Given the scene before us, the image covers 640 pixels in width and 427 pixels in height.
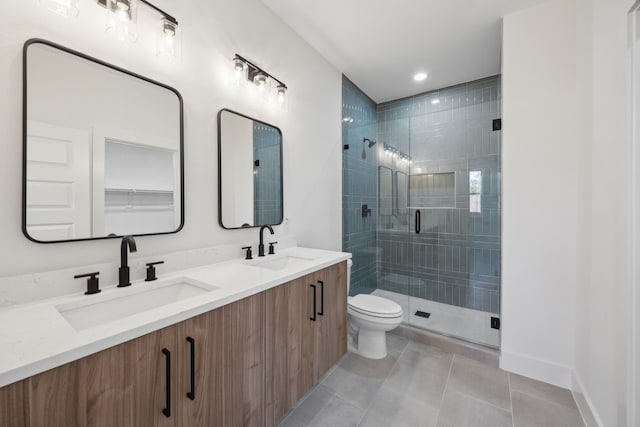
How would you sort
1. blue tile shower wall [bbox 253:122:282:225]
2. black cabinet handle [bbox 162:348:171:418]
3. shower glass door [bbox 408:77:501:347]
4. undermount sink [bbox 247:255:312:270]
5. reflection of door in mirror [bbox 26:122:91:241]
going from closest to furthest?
black cabinet handle [bbox 162:348:171:418]
reflection of door in mirror [bbox 26:122:91:241]
undermount sink [bbox 247:255:312:270]
blue tile shower wall [bbox 253:122:282:225]
shower glass door [bbox 408:77:501:347]

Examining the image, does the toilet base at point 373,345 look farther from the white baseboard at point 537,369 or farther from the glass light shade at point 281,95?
the glass light shade at point 281,95

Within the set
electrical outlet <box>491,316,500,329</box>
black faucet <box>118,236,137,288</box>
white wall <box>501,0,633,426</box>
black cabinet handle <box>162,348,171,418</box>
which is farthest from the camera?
electrical outlet <box>491,316,500,329</box>

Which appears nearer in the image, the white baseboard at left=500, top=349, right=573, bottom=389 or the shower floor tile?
the white baseboard at left=500, top=349, right=573, bottom=389

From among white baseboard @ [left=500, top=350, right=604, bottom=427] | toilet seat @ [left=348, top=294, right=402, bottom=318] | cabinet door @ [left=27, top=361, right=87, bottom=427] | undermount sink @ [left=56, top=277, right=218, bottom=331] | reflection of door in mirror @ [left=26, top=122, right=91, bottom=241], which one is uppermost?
reflection of door in mirror @ [left=26, top=122, right=91, bottom=241]

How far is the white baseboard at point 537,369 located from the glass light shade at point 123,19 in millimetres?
2995

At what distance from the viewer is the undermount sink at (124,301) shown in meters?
0.99

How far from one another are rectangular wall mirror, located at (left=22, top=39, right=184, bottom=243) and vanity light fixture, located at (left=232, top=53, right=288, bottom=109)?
0.49 metres

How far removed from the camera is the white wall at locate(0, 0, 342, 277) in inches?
37.9

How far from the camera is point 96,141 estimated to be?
114 centimetres

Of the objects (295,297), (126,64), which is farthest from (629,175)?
(126,64)

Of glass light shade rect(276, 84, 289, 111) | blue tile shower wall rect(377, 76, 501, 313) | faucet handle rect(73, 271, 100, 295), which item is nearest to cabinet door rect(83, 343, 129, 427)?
faucet handle rect(73, 271, 100, 295)

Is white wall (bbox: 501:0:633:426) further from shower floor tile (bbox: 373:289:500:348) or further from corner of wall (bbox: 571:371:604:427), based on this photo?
shower floor tile (bbox: 373:289:500:348)

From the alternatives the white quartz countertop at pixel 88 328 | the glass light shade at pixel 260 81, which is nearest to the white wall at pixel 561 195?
the white quartz countertop at pixel 88 328

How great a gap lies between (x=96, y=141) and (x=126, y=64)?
0.39 m
